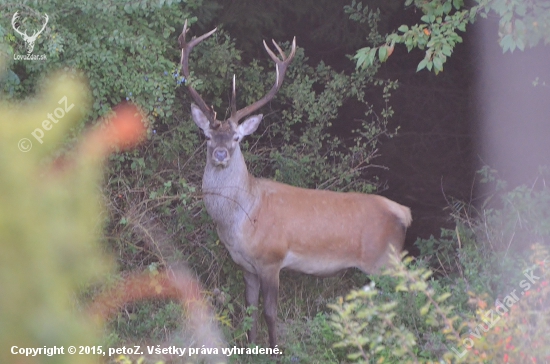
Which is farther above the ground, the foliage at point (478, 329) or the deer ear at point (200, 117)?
the deer ear at point (200, 117)

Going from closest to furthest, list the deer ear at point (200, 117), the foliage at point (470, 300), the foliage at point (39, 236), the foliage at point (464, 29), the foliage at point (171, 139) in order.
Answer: the foliage at point (39, 236), the foliage at point (470, 300), the foliage at point (464, 29), the foliage at point (171, 139), the deer ear at point (200, 117)

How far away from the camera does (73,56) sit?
237 inches

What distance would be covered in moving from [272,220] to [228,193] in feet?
1.34

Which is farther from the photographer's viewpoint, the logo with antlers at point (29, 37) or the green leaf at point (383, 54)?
the logo with antlers at point (29, 37)

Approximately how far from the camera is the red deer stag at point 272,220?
6.11 meters

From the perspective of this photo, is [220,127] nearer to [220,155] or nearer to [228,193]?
[220,155]

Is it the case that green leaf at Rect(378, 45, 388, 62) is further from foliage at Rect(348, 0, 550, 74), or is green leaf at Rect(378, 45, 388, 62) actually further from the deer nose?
the deer nose

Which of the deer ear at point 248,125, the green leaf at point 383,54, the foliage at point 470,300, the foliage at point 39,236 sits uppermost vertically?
Result: the foliage at point 39,236

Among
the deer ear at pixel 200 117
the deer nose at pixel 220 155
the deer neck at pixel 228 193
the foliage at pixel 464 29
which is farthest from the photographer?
the deer ear at pixel 200 117

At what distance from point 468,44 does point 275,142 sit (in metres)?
2.22

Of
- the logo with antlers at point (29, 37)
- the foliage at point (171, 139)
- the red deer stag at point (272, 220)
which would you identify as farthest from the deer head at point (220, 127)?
the logo with antlers at point (29, 37)

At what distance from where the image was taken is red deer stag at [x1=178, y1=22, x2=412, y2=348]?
6.11 m

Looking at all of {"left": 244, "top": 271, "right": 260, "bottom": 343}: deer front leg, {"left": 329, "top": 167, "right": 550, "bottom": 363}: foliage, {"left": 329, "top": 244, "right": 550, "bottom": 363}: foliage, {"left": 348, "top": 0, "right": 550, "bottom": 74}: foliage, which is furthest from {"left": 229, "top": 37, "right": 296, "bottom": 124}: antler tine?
{"left": 329, "top": 244, "right": 550, "bottom": 363}: foliage

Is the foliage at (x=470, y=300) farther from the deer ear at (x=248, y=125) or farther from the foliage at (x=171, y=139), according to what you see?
the deer ear at (x=248, y=125)
